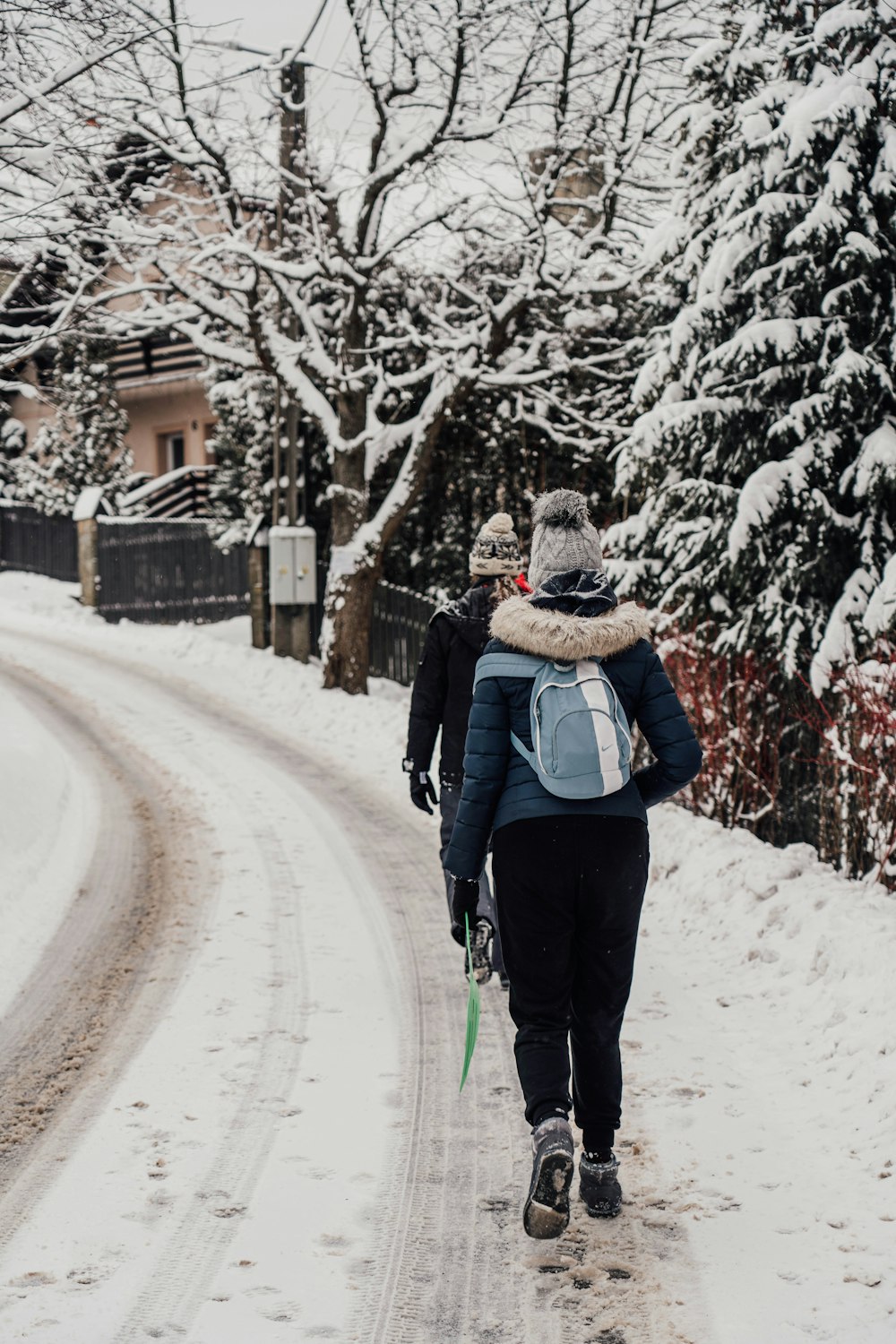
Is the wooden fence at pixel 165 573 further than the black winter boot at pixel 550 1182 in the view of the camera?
Yes

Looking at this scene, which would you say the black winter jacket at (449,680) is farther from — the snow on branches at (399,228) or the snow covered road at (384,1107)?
the snow on branches at (399,228)

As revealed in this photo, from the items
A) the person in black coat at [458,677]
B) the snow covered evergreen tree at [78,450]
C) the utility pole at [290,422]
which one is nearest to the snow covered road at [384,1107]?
the person in black coat at [458,677]

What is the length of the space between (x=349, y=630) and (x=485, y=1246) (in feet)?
40.3

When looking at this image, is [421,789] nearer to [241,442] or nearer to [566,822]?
[566,822]

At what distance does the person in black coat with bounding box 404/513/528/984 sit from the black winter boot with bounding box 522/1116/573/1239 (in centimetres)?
202

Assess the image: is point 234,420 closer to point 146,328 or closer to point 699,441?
point 146,328

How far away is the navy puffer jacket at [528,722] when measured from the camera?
3.46 metres

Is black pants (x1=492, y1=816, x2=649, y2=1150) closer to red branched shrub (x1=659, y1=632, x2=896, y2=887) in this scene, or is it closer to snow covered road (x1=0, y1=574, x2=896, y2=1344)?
snow covered road (x1=0, y1=574, x2=896, y2=1344)

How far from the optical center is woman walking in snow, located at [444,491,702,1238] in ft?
11.2

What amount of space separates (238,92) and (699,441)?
6.89 meters

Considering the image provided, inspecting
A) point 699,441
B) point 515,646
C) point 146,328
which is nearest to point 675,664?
point 699,441

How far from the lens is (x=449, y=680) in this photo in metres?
5.62

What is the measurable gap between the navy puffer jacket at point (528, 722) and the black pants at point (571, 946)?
0.06 meters

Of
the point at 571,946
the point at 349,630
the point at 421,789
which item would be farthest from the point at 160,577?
the point at 571,946
